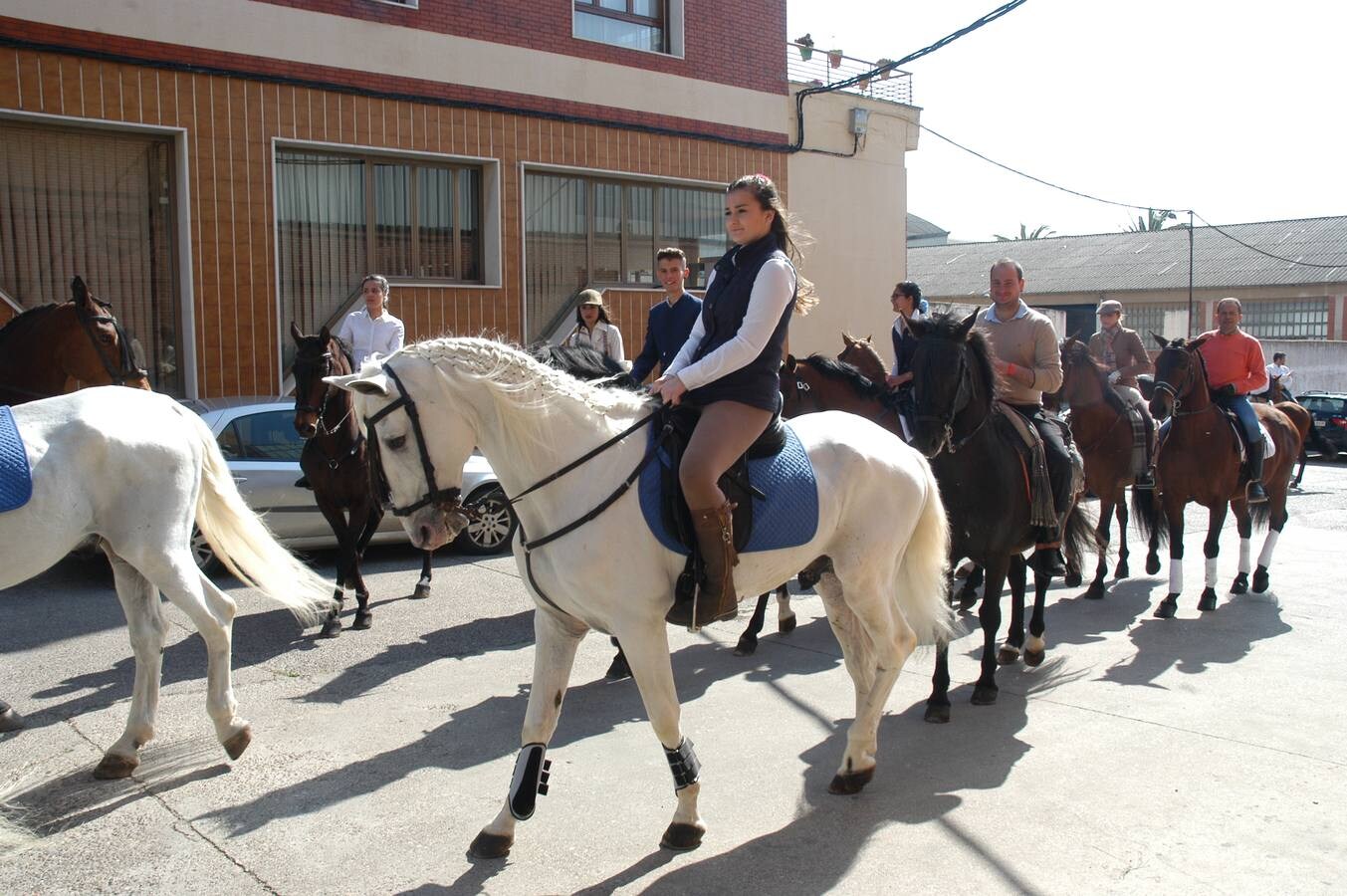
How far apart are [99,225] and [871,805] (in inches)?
460

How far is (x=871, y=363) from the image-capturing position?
32.9 ft

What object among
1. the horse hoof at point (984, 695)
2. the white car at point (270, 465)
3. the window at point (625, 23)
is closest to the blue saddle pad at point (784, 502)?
the horse hoof at point (984, 695)

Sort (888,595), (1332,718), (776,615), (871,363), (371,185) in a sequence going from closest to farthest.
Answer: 1. (888,595)
2. (1332,718)
3. (776,615)
4. (871,363)
5. (371,185)

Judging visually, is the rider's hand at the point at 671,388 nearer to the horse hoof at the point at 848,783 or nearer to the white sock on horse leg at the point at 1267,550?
the horse hoof at the point at 848,783

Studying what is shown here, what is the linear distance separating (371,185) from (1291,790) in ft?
41.7

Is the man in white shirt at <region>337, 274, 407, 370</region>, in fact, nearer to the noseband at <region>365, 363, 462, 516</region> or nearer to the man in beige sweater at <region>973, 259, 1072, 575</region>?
the man in beige sweater at <region>973, 259, 1072, 575</region>

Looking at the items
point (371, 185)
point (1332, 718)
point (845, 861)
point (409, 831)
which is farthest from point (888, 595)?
point (371, 185)

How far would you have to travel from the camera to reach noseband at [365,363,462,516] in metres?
3.71

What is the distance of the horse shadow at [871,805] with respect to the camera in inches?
153

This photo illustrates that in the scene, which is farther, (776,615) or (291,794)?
(776,615)

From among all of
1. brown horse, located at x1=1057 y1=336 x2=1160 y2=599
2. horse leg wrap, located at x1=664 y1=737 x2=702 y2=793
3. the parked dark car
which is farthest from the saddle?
the parked dark car

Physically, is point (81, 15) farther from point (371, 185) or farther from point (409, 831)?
point (409, 831)

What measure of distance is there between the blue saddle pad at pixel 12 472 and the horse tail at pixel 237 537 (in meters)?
0.86

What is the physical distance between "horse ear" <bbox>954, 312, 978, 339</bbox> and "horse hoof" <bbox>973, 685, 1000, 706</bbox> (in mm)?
2041
